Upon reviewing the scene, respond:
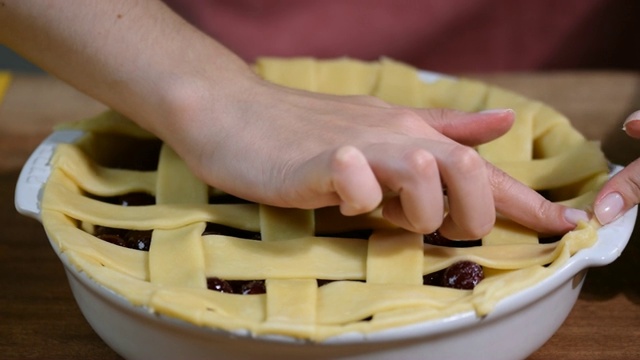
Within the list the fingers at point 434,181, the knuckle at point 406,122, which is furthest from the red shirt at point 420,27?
the fingers at point 434,181

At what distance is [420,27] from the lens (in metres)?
1.60

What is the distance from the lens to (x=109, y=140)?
117 cm

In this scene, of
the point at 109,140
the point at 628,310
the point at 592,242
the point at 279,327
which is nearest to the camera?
the point at 279,327

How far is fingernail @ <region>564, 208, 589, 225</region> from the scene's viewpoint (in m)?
0.90

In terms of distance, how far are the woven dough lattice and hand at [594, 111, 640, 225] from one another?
0.13 feet

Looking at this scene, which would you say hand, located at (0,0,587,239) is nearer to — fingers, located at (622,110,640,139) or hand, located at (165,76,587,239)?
hand, located at (165,76,587,239)

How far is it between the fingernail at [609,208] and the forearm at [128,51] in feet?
1.48

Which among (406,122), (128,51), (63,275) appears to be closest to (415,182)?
(406,122)

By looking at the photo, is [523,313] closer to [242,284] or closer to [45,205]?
[242,284]

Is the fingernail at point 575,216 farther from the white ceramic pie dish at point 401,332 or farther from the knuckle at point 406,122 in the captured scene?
the knuckle at point 406,122

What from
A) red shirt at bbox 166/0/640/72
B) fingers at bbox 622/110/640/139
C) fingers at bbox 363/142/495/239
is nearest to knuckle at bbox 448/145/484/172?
fingers at bbox 363/142/495/239

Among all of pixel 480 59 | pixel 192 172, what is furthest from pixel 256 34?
pixel 192 172

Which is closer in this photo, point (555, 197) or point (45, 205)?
point (45, 205)

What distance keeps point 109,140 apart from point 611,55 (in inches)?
43.0
